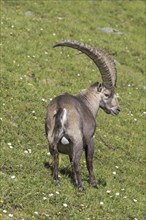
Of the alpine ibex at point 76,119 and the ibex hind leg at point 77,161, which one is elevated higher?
the alpine ibex at point 76,119

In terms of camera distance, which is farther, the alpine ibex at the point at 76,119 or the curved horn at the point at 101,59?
the curved horn at the point at 101,59

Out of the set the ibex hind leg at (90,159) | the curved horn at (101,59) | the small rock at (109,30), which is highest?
the curved horn at (101,59)

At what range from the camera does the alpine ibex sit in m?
12.4

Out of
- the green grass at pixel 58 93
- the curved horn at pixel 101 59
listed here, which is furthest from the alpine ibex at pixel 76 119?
the green grass at pixel 58 93

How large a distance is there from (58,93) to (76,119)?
8.09 meters

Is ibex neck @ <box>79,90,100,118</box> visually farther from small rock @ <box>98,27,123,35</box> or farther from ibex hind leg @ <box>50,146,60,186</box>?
small rock @ <box>98,27,123,35</box>

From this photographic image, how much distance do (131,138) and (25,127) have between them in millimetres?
4892

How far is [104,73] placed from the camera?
13.9 m

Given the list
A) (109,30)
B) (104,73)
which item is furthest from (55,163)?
(109,30)

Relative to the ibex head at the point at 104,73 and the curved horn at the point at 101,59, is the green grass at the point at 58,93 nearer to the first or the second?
the ibex head at the point at 104,73

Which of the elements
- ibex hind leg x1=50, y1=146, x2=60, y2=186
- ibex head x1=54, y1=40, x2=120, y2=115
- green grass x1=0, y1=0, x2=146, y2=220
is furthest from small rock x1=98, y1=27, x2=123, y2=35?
ibex hind leg x1=50, y1=146, x2=60, y2=186

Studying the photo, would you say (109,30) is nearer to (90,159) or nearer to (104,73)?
(104,73)

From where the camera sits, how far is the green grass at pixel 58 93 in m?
12.3

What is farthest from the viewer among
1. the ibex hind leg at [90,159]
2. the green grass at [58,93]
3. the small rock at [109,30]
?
the small rock at [109,30]
